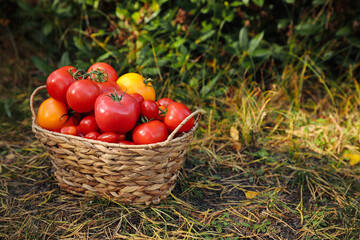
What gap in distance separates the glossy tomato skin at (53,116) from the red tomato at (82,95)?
119 mm

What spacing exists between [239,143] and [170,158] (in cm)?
81

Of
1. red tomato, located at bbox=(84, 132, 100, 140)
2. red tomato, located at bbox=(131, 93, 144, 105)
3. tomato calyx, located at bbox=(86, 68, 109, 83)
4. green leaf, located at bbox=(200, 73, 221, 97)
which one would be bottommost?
green leaf, located at bbox=(200, 73, 221, 97)

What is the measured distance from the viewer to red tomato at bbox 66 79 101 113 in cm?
156

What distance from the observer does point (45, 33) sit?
298 centimetres

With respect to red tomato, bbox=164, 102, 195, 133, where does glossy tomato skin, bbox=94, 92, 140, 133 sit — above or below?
above

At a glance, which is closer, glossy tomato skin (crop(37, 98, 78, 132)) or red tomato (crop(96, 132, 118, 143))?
red tomato (crop(96, 132, 118, 143))

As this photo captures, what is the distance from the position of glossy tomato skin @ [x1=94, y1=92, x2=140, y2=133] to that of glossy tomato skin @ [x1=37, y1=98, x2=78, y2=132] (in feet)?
0.83

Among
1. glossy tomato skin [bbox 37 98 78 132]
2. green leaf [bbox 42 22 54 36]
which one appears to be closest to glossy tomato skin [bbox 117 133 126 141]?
glossy tomato skin [bbox 37 98 78 132]

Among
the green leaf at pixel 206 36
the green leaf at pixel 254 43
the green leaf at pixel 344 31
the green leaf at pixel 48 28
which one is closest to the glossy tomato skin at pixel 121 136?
the green leaf at pixel 206 36

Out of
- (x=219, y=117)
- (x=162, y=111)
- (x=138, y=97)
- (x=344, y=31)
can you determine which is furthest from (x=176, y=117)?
(x=344, y=31)

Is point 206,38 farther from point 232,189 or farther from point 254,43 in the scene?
point 232,189

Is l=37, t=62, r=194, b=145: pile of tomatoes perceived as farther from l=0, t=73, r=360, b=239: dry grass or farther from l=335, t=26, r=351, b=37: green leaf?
l=335, t=26, r=351, b=37: green leaf

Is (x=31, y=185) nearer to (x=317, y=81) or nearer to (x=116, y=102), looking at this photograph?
(x=116, y=102)

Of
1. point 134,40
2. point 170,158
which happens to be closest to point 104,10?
point 134,40
